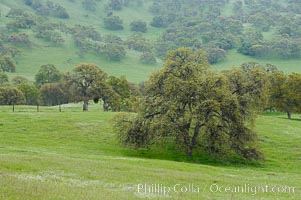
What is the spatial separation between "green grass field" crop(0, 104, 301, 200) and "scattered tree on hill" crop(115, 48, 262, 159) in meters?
2.81

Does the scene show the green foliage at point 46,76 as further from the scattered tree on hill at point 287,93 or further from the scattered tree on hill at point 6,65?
the scattered tree on hill at point 287,93

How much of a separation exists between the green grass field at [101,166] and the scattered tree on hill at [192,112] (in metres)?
2.81

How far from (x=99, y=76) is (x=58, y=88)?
39104mm

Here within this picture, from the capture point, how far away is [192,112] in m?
51.2

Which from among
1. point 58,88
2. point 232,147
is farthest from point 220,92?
point 58,88

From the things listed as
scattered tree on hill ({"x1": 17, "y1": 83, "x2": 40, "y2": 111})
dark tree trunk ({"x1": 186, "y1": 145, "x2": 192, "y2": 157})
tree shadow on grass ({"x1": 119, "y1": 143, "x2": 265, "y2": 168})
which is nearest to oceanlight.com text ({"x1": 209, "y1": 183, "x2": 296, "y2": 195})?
tree shadow on grass ({"x1": 119, "y1": 143, "x2": 265, "y2": 168})

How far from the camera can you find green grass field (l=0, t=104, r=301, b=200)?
20.8 meters

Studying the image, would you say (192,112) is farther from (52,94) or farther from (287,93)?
(52,94)

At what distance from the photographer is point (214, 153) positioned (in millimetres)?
51531

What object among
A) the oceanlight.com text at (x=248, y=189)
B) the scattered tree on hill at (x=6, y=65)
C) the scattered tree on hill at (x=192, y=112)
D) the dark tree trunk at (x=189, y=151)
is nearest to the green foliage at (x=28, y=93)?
the scattered tree on hill at (x=6, y=65)

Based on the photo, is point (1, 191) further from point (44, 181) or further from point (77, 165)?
point (77, 165)

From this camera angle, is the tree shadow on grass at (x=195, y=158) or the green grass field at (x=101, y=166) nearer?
the green grass field at (x=101, y=166)

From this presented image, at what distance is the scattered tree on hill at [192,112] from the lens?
51156 millimetres

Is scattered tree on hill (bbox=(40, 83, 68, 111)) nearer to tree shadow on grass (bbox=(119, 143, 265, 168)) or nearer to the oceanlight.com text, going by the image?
tree shadow on grass (bbox=(119, 143, 265, 168))
